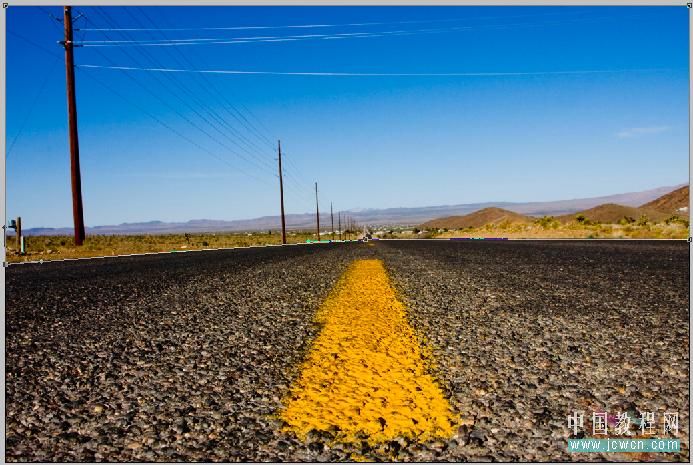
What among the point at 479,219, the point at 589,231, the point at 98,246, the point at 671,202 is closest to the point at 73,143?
the point at 98,246

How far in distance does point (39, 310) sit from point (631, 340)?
456 centimetres

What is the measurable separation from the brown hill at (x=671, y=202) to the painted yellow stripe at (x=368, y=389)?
113869 millimetres

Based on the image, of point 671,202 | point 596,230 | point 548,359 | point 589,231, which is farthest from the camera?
point 671,202

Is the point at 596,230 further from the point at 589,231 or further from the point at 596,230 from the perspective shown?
the point at 589,231

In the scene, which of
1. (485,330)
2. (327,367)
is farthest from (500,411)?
(485,330)

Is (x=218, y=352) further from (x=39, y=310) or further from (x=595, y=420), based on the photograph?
(x=39, y=310)

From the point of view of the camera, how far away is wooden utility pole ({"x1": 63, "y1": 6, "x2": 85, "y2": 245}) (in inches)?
808

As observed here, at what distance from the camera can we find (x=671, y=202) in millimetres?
106000

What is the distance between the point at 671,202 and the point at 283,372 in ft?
416

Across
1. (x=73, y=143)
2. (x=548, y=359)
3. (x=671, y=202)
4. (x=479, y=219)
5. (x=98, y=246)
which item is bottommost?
(x=548, y=359)

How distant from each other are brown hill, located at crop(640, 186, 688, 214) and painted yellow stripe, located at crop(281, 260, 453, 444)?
113869 millimetres

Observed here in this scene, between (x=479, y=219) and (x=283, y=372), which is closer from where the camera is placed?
(x=283, y=372)

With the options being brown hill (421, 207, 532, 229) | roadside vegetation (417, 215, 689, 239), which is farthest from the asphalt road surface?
brown hill (421, 207, 532, 229)

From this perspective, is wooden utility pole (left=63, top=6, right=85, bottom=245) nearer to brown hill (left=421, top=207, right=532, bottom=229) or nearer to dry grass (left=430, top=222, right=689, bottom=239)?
dry grass (left=430, top=222, right=689, bottom=239)
